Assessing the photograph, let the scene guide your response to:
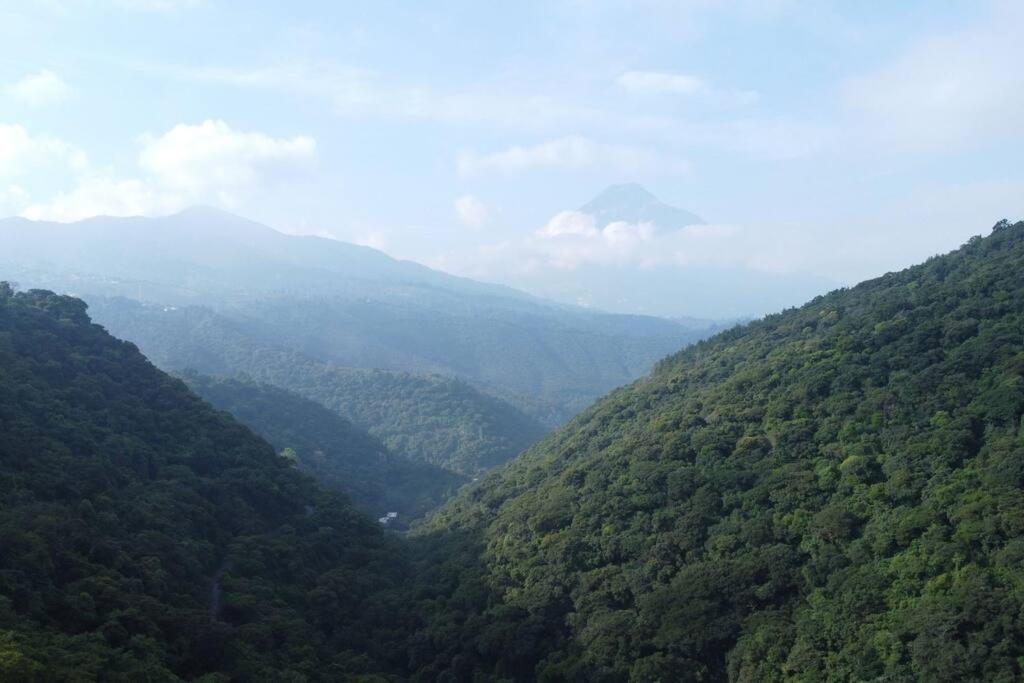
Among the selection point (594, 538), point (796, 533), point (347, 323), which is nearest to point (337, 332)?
point (347, 323)

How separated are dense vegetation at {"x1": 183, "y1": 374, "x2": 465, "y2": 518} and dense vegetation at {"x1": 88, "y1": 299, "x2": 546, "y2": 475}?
285 inches

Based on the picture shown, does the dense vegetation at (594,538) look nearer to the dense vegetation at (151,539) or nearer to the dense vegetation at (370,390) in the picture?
the dense vegetation at (151,539)

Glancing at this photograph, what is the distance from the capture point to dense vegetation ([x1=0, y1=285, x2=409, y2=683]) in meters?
16.7

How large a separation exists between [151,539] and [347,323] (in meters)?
108

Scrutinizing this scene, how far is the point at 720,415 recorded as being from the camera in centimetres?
2828

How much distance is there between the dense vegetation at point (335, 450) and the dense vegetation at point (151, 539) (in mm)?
15600

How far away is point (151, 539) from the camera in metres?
21.6

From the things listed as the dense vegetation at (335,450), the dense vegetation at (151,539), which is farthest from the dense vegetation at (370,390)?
the dense vegetation at (151,539)

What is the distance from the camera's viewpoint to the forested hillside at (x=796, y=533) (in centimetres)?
1691

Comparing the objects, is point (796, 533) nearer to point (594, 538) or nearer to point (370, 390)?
point (594, 538)

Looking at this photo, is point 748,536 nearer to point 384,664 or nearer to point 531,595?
point 531,595

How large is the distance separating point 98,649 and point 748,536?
1437cm

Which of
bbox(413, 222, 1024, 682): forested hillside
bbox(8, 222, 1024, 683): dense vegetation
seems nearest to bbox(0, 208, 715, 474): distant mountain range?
bbox(8, 222, 1024, 683): dense vegetation


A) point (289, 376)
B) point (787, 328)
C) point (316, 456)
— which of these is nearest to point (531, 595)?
point (787, 328)
